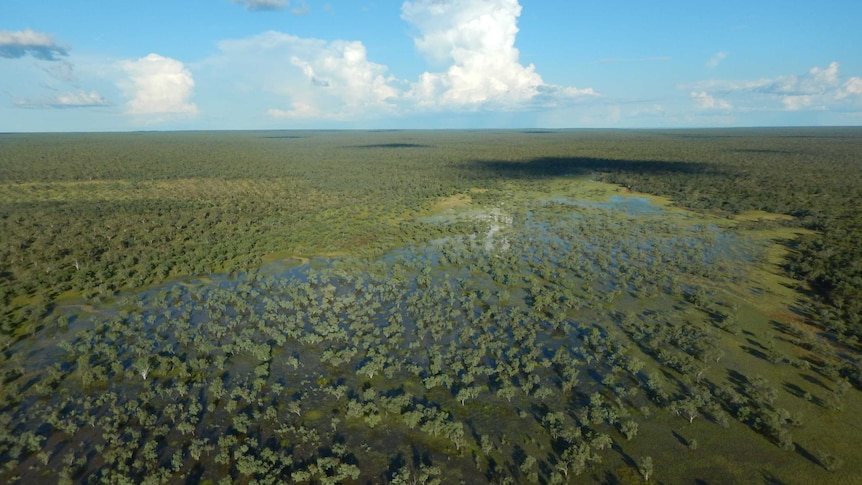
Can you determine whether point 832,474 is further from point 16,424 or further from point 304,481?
point 16,424

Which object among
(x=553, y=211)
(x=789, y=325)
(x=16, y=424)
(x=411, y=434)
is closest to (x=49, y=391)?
(x=16, y=424)

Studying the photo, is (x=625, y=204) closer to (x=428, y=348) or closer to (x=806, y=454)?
(x=428, y=348)

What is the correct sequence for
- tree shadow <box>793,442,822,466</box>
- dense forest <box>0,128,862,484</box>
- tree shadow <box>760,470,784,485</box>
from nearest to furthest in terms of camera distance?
tree shadow <box>760,470,784,485</box>, tree shadow <box>793,442,822,466</box>, dense forest <box>0,128,862,484</box>

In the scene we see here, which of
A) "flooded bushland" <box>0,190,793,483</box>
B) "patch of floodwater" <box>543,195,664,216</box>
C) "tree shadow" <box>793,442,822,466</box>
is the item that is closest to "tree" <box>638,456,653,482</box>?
"flooded bushland" <box>0,190,793,483</box>

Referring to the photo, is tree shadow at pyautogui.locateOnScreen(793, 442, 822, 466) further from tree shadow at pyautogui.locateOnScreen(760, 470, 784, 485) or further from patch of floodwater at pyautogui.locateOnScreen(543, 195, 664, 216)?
patch of floodwater at pyautogui.locateOnScreen(543, 195, 664, 216)

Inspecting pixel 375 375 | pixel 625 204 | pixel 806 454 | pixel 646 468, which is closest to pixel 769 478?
pixel 806 454
